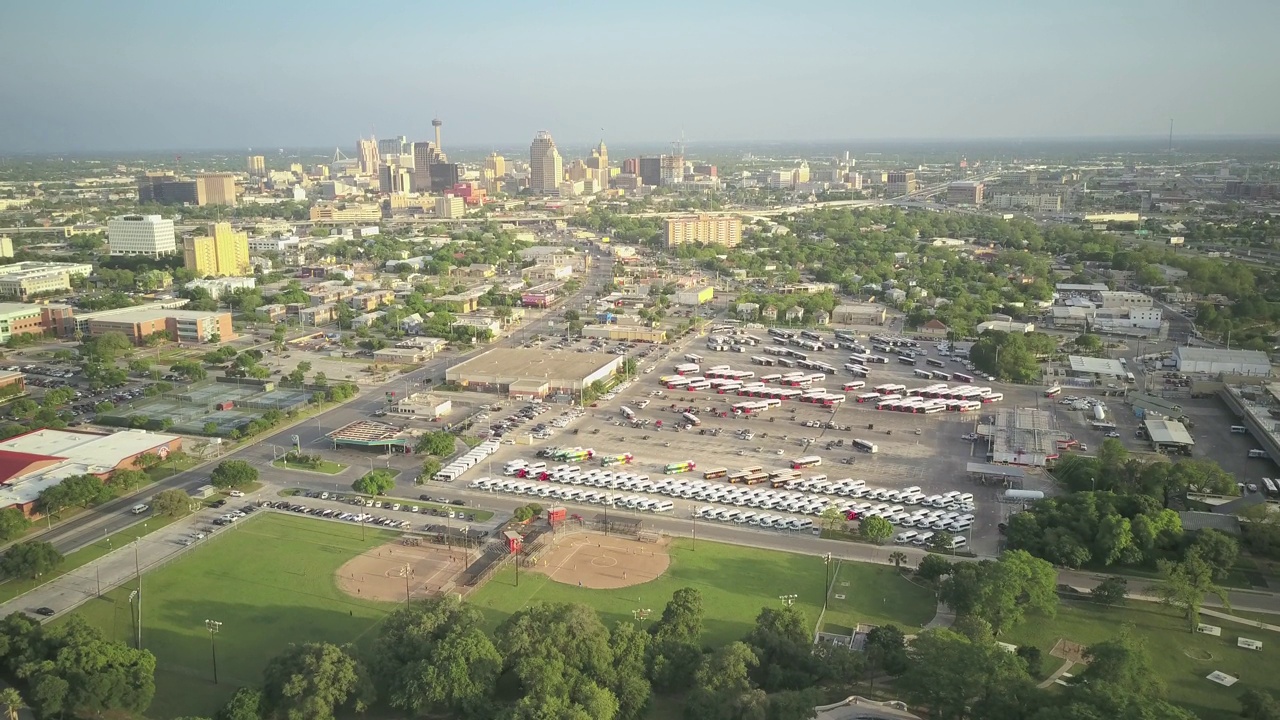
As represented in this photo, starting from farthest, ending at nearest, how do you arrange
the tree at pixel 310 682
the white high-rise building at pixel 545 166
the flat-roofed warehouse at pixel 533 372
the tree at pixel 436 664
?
1. the white high-rise building at pixel 545 166
2. the flat-roofed warehouse at pixel 533 372
3. the tree at pixel 436 664
4. the tree at pixel 310 682

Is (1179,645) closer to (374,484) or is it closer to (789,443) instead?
(789,443)

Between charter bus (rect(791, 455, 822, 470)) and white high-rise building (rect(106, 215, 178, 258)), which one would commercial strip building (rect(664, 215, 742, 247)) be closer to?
white high-rise building (rect(106, 215, 178, 258))

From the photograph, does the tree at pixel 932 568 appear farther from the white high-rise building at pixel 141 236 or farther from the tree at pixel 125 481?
the white high-rise building at pixel 141 236

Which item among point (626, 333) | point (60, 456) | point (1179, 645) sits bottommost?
point (1179, 645)

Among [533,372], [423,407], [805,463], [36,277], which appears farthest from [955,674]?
[36,277]

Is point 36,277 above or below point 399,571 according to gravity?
above

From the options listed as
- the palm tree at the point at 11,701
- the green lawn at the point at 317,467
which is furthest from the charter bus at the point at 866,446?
the palm tree at the point at 11,701
